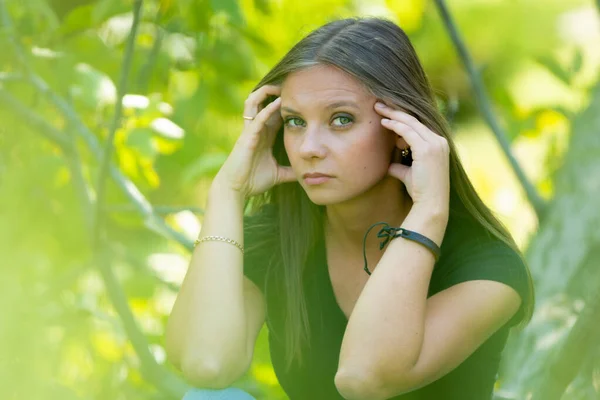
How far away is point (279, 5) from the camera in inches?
158

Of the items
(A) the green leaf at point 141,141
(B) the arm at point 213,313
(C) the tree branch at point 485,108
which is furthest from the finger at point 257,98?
(C) the tree branch at point 485,108

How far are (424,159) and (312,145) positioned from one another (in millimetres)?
259

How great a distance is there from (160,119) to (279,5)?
1.29 meters

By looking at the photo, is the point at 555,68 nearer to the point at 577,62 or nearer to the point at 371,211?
the point at 577,62

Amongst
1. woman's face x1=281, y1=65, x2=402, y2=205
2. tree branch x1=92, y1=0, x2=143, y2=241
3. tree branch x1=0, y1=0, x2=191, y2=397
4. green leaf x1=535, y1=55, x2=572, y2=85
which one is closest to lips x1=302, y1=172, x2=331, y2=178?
woman's face x1=281, y1=65, x2=402, y2=205

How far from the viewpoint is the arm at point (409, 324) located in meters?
2.11

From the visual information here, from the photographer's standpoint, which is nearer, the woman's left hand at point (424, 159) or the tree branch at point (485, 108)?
the woman's left hand at point (424, 159)

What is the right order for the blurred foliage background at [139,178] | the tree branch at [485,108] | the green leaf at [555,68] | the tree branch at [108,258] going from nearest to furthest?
the blurred foliage background at [139,178] → the tree branch at [108,258] → the green leaf at [555,68] → the tree branch at [485,108]

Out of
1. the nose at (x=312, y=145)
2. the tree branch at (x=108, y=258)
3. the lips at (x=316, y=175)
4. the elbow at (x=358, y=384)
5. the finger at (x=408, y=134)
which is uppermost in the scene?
the finger at (x=408, y=134)

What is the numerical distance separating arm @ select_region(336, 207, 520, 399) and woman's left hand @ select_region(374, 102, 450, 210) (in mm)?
43

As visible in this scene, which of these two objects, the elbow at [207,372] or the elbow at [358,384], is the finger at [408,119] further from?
the elbow at [207,372]

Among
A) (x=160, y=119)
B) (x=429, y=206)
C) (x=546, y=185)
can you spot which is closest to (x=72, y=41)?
(x=160, y=119)

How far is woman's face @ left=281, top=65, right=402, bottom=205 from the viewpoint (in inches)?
88.4

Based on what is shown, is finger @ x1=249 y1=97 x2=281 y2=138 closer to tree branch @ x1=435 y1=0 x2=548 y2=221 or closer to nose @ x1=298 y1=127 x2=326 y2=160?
nose @ x1=298 y1=127 x2=326 y2=160
